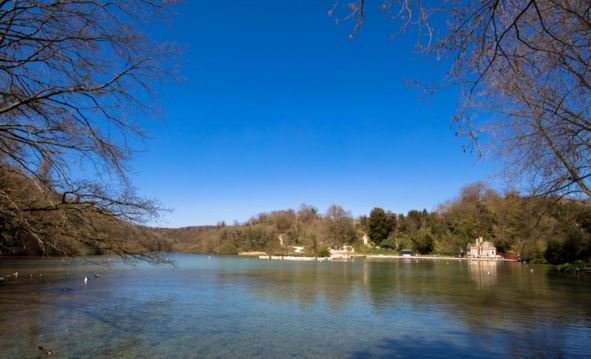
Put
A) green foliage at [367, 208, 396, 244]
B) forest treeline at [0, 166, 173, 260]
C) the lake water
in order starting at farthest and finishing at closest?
green foliage at [367, 208, 396, 244]
the lake water
forest treeline at [0, 166, 173, 260]

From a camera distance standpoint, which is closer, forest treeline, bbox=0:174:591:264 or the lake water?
forest treeline, bbox=0:174:591:264

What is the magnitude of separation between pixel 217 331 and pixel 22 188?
910cm

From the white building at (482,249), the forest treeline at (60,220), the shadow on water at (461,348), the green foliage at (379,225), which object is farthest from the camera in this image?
the green foliage at (379,225)

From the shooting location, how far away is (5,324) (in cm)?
1291

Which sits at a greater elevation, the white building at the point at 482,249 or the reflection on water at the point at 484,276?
the white building at the point at 482,249

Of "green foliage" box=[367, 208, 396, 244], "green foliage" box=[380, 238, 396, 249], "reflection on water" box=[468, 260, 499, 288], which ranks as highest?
"green foliage" box=[367, 208, 396, 244]

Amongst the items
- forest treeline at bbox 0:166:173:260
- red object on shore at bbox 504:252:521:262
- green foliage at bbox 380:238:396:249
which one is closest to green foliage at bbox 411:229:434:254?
green foliage at bbox 380:238:396:249

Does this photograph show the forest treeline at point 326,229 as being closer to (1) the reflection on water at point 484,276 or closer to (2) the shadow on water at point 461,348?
(2) the shadow on water at point 461,348

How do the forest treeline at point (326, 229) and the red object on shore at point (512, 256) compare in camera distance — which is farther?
the red object on shore at point (512, 256)

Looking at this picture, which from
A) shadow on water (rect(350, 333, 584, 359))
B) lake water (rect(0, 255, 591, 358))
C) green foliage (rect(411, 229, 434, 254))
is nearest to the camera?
shadow on water (rect(350, 333, 584, 359))

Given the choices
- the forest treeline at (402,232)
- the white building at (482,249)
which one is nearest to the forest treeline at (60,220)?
the forest treeline at (402,232)

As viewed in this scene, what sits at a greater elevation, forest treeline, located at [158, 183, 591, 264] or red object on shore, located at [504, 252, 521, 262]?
forest treeline, located at [158, 183, 591, 264]

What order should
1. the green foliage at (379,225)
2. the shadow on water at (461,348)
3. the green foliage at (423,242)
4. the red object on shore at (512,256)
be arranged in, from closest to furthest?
the shadow on water at (461,348), the red object on shore at (512,256), the green foliage at (423,242), the green foliage at (379,225)

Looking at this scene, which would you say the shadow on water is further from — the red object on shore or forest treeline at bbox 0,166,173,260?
the red object on shore
